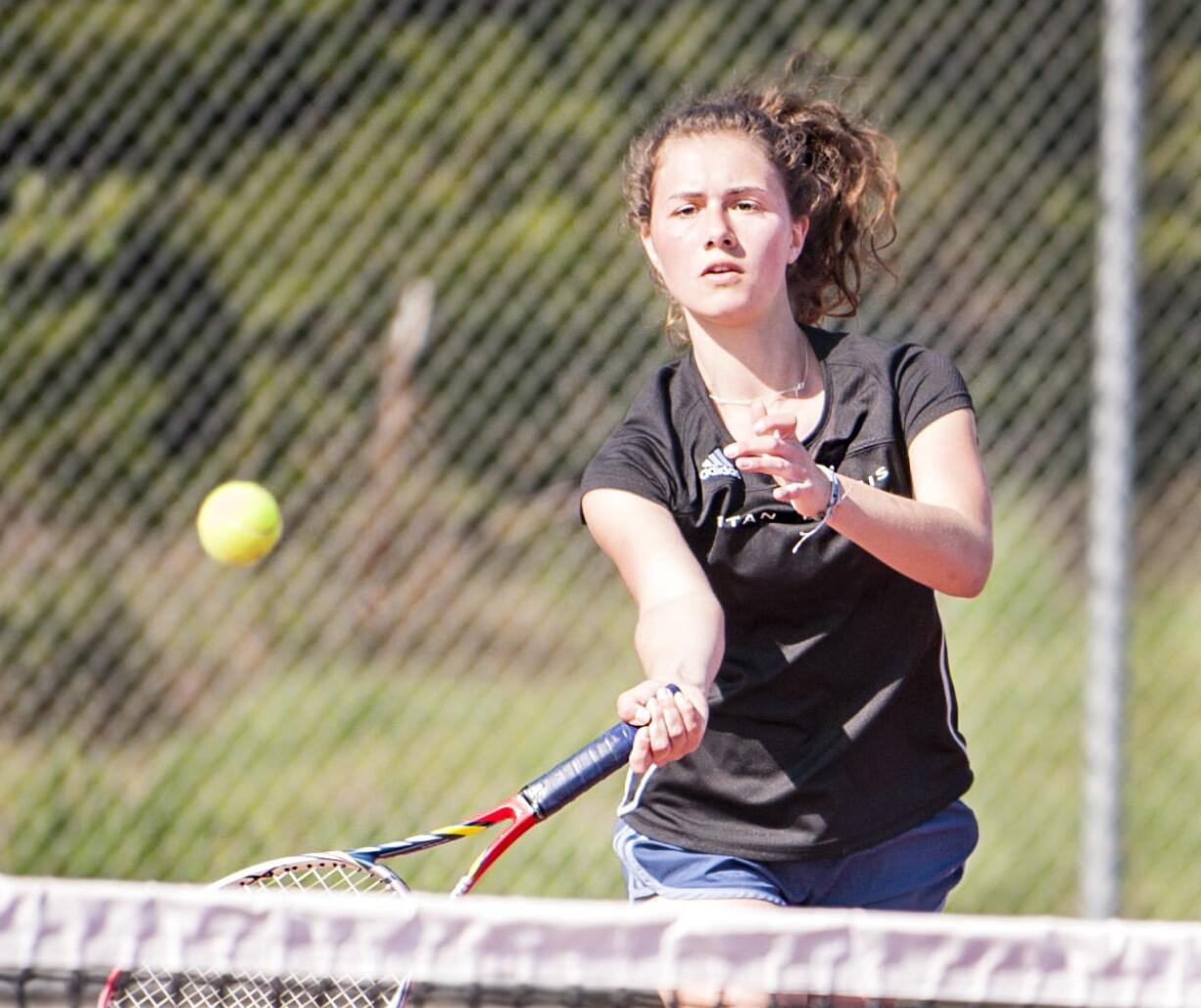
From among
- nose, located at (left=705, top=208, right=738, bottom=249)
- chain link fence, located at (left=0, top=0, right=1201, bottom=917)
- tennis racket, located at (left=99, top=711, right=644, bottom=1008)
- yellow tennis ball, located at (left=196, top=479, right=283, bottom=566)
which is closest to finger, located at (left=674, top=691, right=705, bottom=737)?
tennis racket, located at (left=99, top=711, right=644, bottom=1008)

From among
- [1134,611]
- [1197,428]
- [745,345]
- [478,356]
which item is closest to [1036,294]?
[1197,428]

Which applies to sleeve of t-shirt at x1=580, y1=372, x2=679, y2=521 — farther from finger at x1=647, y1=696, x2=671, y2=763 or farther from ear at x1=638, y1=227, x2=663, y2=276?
finger at x1=647, y1=696, x2=671, y2=763

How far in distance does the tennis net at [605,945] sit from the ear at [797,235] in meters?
1.04

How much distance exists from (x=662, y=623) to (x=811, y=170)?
775 millimetres

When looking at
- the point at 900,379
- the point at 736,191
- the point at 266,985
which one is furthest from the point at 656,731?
the point at 736,191

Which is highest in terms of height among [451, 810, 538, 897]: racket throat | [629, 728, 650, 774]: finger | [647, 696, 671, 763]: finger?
[647, 696, 671, 763]: finger

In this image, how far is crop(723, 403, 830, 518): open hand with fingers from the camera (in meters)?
1.93

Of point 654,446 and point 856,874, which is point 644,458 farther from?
point 856,874

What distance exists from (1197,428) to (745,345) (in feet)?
7.59

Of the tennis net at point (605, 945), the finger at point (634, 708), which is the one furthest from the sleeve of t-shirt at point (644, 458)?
the tennis net at point (605, 945)

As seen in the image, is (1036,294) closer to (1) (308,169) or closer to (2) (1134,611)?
(2) (1134,611)

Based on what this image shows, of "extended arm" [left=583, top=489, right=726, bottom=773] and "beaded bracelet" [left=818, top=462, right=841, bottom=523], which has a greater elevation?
"beaded bracelet" [left=818, top=462, right=841, bottom=523]

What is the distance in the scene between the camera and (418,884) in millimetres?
4160

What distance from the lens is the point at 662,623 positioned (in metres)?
2.16
